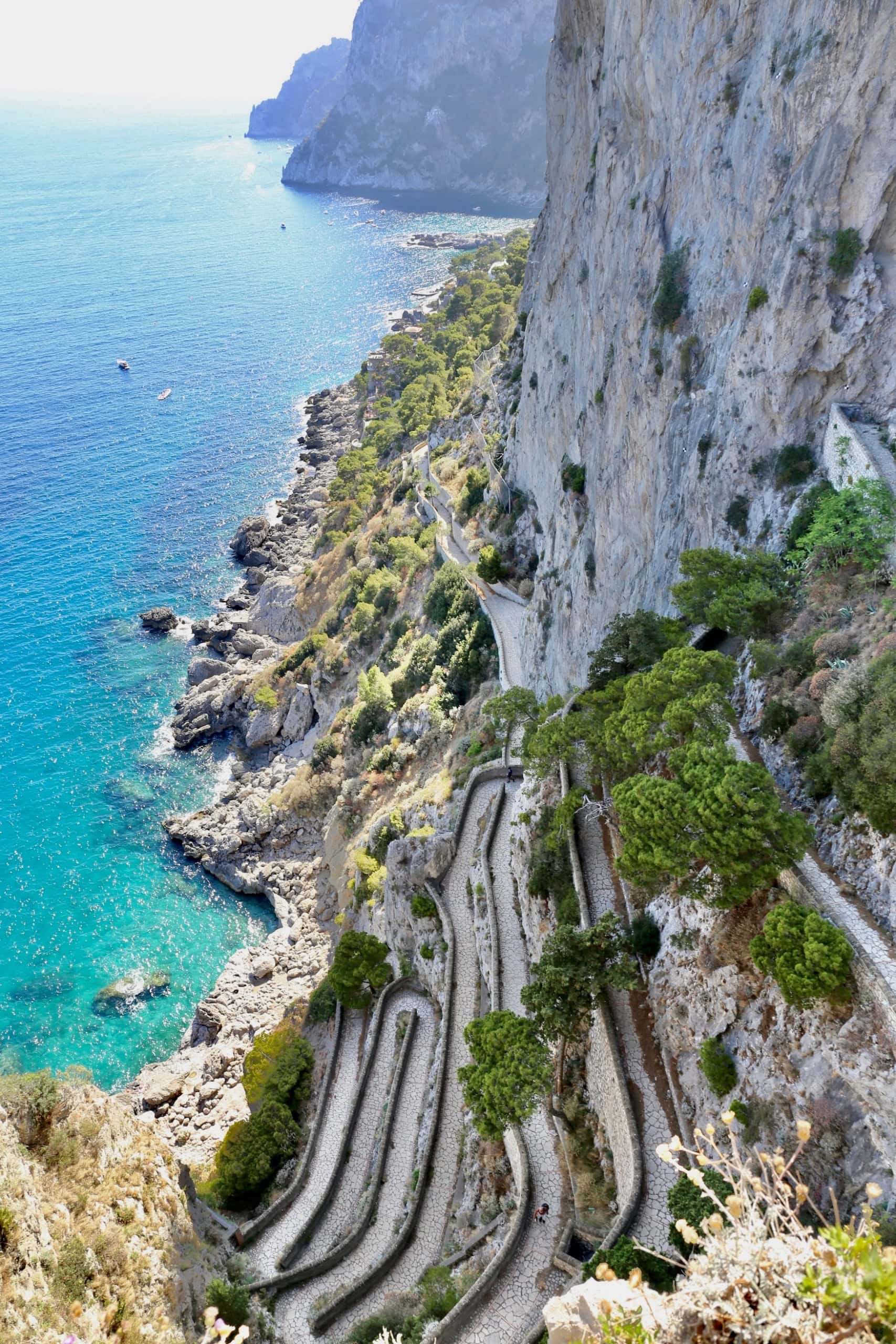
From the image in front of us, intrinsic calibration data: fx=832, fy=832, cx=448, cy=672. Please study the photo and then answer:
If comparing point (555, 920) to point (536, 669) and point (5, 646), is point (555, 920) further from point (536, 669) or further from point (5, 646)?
point (5, 646)

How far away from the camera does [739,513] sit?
32.7 metres

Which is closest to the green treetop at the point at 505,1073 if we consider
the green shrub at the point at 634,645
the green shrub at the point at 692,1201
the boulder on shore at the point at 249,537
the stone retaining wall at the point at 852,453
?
the green shrub at the point at 692,1201

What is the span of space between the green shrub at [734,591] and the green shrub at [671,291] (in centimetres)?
1308

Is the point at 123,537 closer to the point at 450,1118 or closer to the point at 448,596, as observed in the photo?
the point at 448,596

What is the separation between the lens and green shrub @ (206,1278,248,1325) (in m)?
24.2

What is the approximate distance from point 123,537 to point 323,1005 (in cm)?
7189

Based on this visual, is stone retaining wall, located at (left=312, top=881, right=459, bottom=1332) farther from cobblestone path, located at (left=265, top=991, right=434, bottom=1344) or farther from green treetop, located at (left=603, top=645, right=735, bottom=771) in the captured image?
green treetop, located at (left=603, top=645, right=735, bottom=771)

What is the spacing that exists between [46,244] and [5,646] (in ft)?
490

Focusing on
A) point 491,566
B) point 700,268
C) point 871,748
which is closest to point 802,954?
point 871,748

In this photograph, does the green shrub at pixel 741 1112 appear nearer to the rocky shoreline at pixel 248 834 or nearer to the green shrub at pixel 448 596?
the rocky shoreline at pixel 248 834

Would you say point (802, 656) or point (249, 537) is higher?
point (802, 656)

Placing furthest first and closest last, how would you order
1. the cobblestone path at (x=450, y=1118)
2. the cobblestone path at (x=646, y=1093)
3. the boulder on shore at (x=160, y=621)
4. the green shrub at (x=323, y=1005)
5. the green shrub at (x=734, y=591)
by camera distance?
the boulder on shore at (x=160, y=621) < the green shrub at (x=323, y=1005) < the green shrub at (x=734, y=591) < the cobblestone path at (x=450, y=1118) < the cobblestone path at (x=646, y=1093)

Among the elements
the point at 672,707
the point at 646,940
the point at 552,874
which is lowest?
the point at 552,874

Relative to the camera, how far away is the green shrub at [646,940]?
23.8m
